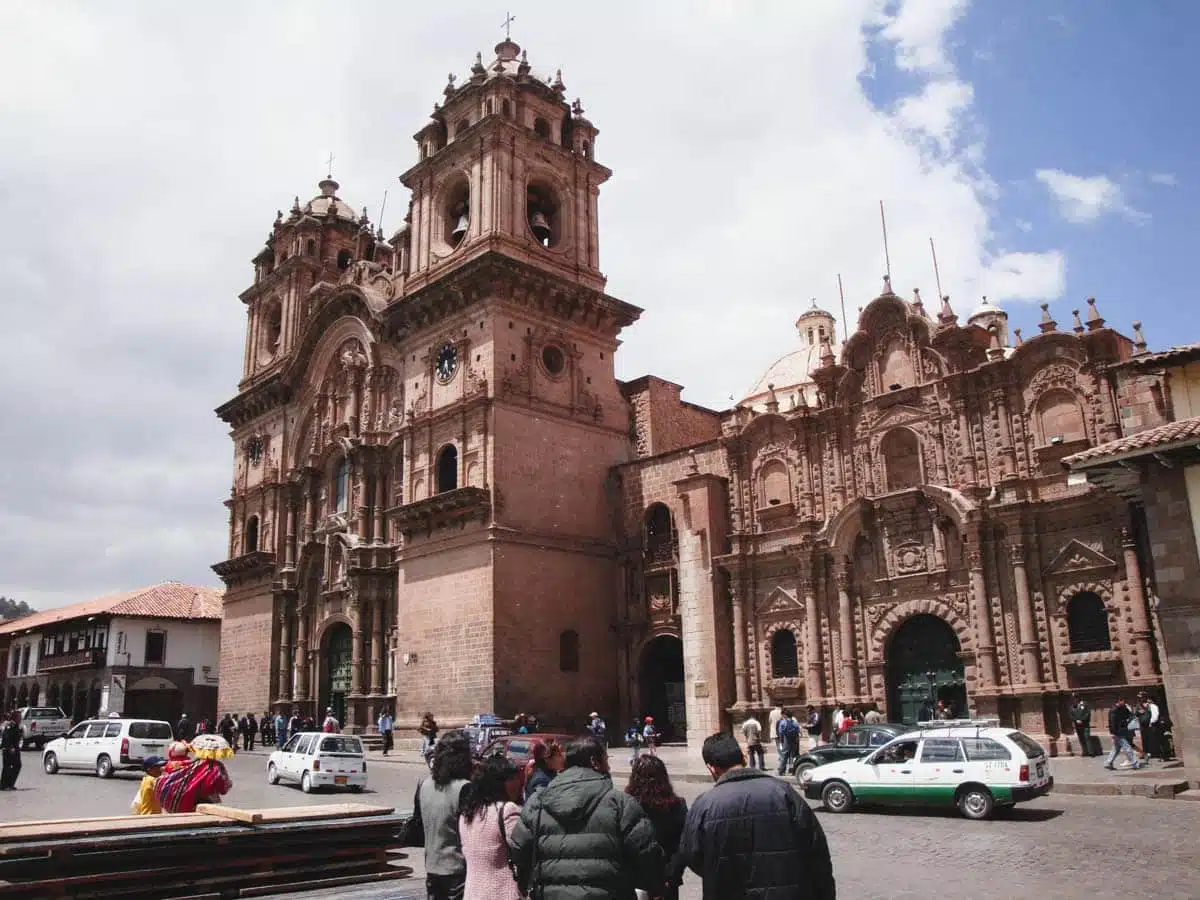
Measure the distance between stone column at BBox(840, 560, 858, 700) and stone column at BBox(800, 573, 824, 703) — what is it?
637 mm

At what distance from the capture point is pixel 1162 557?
18172mm

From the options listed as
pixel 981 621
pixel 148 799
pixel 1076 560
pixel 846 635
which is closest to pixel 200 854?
pixel 148 799

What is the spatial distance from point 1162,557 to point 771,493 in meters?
13.9

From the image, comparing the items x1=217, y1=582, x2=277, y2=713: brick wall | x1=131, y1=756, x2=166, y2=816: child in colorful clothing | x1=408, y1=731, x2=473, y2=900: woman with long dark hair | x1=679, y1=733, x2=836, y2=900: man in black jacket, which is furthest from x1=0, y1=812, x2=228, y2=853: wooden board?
x1=217, y1=582, x2=277, y2=713: brick wall

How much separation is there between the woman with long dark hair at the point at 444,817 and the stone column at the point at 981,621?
824 inches

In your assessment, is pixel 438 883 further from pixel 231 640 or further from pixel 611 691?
pixel 231 640

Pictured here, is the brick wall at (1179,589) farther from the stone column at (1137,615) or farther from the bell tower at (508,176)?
the bell tower at (508,176)

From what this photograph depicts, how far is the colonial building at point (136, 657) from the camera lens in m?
53.1

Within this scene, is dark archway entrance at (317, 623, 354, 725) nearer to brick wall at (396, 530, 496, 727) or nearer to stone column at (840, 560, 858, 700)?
brick wall at (396, 530, 496, 727)

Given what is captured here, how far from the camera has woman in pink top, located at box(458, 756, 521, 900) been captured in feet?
20.2

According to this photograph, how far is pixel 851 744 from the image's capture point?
1922 centimetres

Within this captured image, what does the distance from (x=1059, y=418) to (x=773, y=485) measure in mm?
8548

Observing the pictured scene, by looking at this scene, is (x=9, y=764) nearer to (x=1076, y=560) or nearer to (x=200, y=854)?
(x=200, y=854)

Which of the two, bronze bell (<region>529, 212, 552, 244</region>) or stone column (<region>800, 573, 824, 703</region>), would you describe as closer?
stone column (<region>800, 573, 824, 703</region>)
